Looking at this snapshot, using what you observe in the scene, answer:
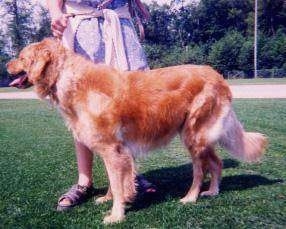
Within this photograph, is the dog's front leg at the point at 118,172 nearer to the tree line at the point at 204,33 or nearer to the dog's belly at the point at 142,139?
the dog's belly at the point at 142,139

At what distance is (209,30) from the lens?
70.0 meters

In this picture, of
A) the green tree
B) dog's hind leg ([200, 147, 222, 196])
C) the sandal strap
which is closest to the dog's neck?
the sandal strap

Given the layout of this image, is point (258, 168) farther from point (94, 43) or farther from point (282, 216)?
point (94, 43)

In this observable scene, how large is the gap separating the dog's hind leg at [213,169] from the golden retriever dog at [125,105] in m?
0.10

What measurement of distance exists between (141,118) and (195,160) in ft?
3.04

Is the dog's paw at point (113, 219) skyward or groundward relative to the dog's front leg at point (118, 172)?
groundward

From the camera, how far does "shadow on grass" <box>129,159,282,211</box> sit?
4872mm

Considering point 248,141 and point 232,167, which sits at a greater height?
point 248,141

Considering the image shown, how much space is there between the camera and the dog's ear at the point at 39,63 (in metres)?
4.15

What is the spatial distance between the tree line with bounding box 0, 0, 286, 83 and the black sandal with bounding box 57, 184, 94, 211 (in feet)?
134

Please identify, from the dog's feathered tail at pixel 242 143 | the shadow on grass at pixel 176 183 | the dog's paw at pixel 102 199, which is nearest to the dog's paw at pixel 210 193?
the shadow on grass at pixel 176 183

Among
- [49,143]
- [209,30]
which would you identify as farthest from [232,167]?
[209,30]

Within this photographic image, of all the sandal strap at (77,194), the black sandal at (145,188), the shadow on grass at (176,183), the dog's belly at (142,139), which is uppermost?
the dog's belly at (142,139)

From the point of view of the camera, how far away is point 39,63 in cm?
416
